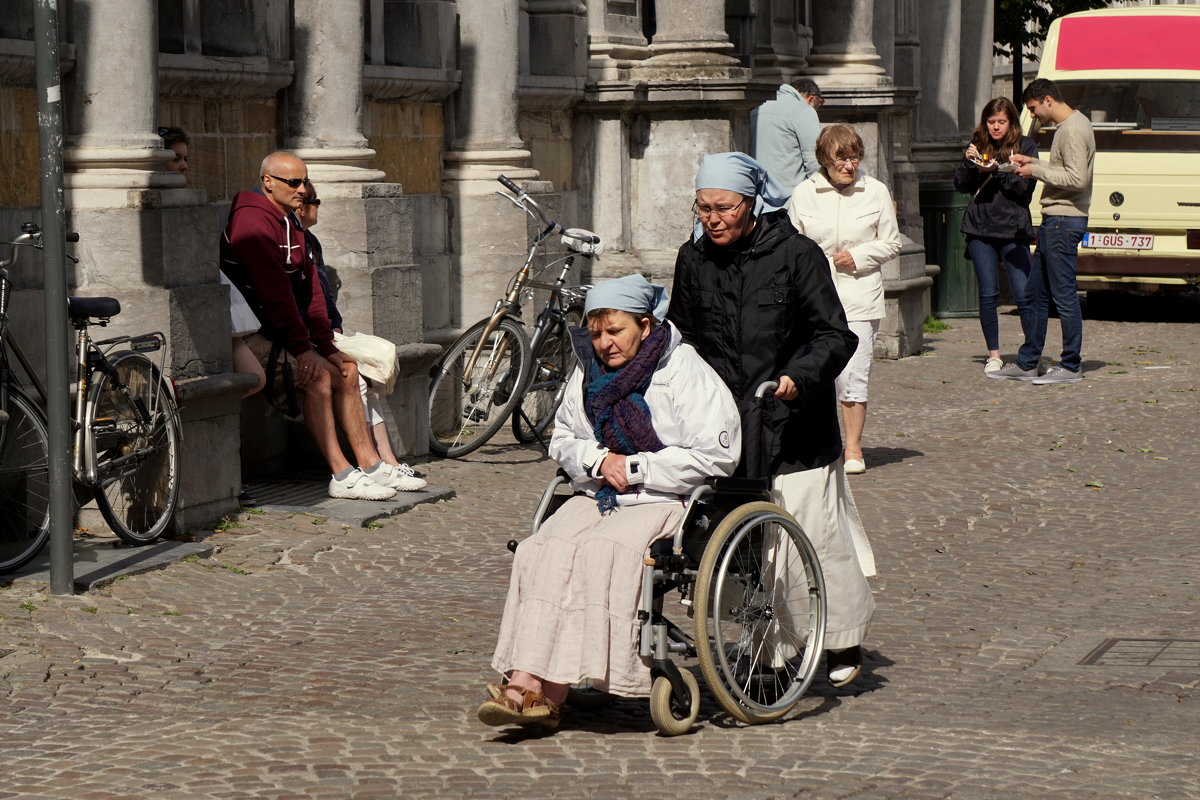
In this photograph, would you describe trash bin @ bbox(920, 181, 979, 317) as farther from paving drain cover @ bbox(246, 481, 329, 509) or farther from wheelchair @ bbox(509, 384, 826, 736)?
wheelchair @ bbox(509, 384, 826, 736)

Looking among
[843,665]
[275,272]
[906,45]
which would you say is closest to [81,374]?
[275,272]

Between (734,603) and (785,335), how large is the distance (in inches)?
34.3

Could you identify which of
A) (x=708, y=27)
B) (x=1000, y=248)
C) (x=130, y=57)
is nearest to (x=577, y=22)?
(x=708, y=27)

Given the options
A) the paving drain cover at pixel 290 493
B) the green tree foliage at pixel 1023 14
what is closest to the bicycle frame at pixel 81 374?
the paving drain cover at pixel 290 493

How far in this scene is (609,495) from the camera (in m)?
5.91

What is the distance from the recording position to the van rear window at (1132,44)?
19.2 meters

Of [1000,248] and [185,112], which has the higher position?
[185,112]

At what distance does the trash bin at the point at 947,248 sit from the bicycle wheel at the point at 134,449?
12.5m

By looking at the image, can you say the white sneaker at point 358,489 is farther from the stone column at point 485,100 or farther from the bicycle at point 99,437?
the stone column at point 485,100

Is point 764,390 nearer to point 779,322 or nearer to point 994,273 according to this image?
point 779,322

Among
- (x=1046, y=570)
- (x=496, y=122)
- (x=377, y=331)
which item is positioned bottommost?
(x=1046, y=570)

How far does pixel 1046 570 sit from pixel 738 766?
3257 millimetres

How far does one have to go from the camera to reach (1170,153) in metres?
18.8

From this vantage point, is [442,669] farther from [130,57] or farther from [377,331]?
[377,331]
